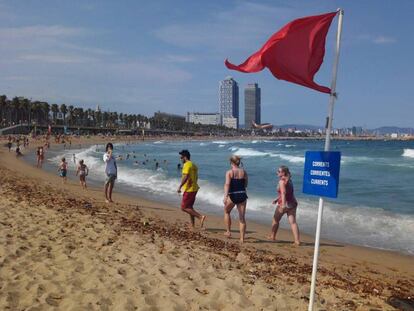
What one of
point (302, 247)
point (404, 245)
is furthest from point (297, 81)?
point (404, 245)

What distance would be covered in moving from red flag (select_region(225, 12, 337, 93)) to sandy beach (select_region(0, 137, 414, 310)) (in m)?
2.42

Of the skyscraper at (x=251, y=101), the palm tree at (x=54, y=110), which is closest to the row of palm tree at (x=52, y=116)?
the palm tree at (x=54, y=110)

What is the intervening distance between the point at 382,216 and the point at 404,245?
12.0ft

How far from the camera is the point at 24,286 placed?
4953 mm

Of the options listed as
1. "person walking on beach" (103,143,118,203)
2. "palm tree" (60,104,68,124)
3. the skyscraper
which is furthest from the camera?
"palm tree" (60,104,68,124)

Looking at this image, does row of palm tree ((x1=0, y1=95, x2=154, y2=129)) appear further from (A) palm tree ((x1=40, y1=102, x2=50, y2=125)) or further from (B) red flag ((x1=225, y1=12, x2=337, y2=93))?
(B) red flag ((x1=225, y1=12, x2=337, y2=93))

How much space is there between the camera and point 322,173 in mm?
4309

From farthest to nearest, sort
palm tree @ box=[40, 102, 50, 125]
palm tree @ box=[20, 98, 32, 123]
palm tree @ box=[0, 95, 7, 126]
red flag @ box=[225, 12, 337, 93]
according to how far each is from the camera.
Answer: palm tree @ box=[40, 102, 50, 125], palm tree @ box=[20, 98, 32, 123], palm tree @ box=[0, 95, 7, 126], red flag @ box=[225, 12, 337, 93]

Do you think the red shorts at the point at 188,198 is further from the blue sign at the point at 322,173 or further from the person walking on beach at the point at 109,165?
the blue sign at the point at 322,173

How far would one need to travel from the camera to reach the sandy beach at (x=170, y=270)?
192 inches

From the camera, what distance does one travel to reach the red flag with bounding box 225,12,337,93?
4.41 m

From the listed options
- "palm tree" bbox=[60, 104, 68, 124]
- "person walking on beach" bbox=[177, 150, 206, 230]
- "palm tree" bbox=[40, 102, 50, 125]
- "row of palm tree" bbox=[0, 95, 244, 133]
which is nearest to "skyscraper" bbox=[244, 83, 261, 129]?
"person walking on beach" bbox=[177, 150, 206, 230]

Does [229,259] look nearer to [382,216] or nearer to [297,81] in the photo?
[297,81]

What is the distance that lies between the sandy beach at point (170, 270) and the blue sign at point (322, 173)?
4.63ft
